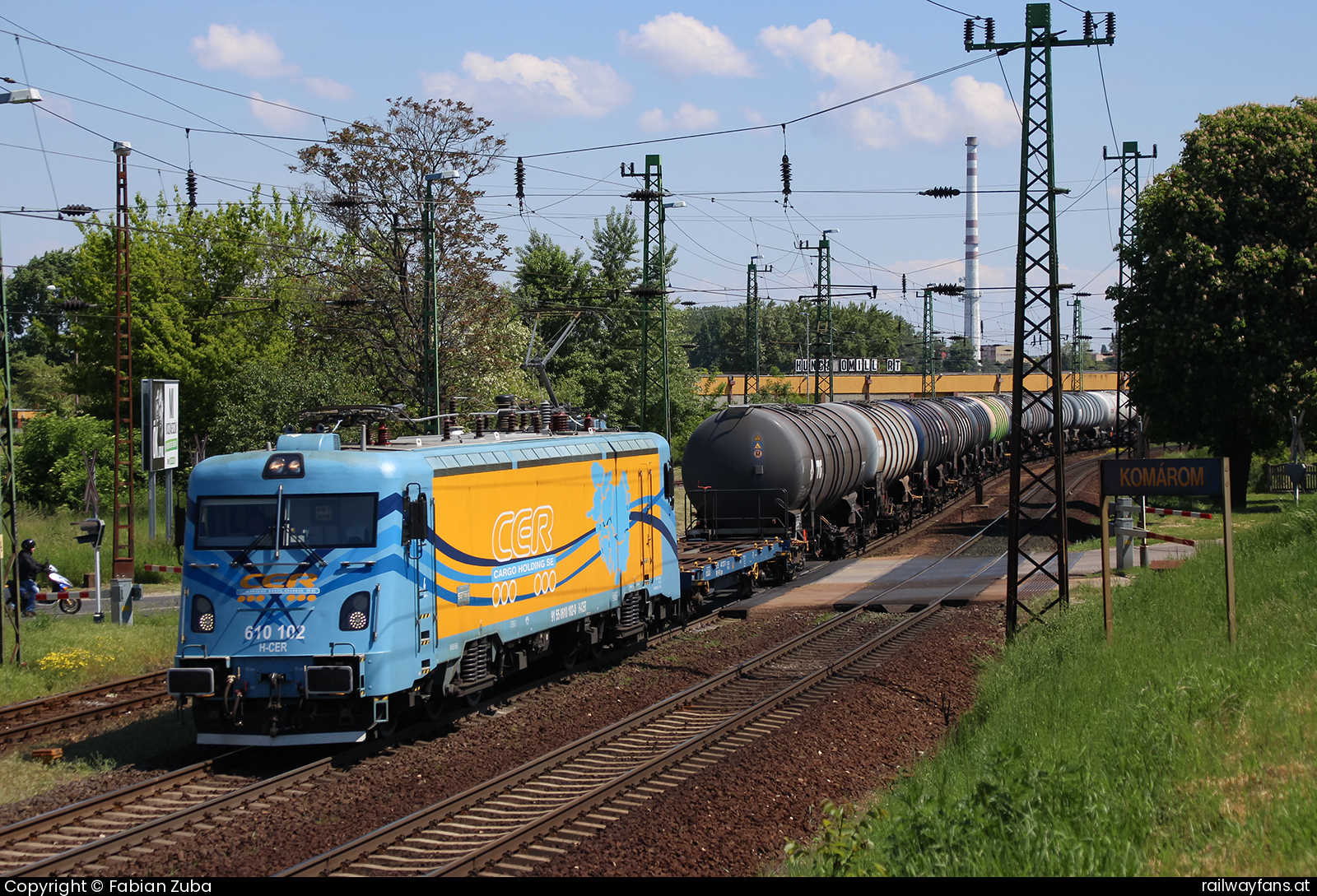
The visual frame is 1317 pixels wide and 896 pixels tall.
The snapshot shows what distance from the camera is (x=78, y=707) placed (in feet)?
48.1

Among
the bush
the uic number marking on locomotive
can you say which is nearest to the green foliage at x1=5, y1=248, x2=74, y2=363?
the bush

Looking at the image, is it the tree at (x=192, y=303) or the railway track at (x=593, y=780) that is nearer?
the railway track at (x=593, y=780)

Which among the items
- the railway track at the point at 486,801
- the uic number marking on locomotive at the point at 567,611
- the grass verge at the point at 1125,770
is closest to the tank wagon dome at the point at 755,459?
the uic number marking on locomotive at the point at 567,611

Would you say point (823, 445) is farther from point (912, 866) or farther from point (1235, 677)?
point (912, 866)

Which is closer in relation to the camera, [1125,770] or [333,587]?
[1125,770]

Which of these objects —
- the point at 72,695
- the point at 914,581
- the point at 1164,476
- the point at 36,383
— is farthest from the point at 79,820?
the point at 36,383

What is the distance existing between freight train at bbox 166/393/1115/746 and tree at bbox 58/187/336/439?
26.9 m

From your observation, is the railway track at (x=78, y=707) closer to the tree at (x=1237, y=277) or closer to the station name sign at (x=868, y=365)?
the tree at (x=1237, y=277)

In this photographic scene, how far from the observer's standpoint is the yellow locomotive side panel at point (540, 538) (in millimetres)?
12945

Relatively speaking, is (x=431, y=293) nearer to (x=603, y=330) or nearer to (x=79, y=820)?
(x=79, y=820)

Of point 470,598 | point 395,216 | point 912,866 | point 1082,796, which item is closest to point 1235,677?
point 1082,796

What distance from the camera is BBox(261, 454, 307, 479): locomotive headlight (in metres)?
11.9

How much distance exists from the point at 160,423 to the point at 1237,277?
96.3 ft

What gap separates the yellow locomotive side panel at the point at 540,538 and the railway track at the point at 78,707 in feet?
16.3
